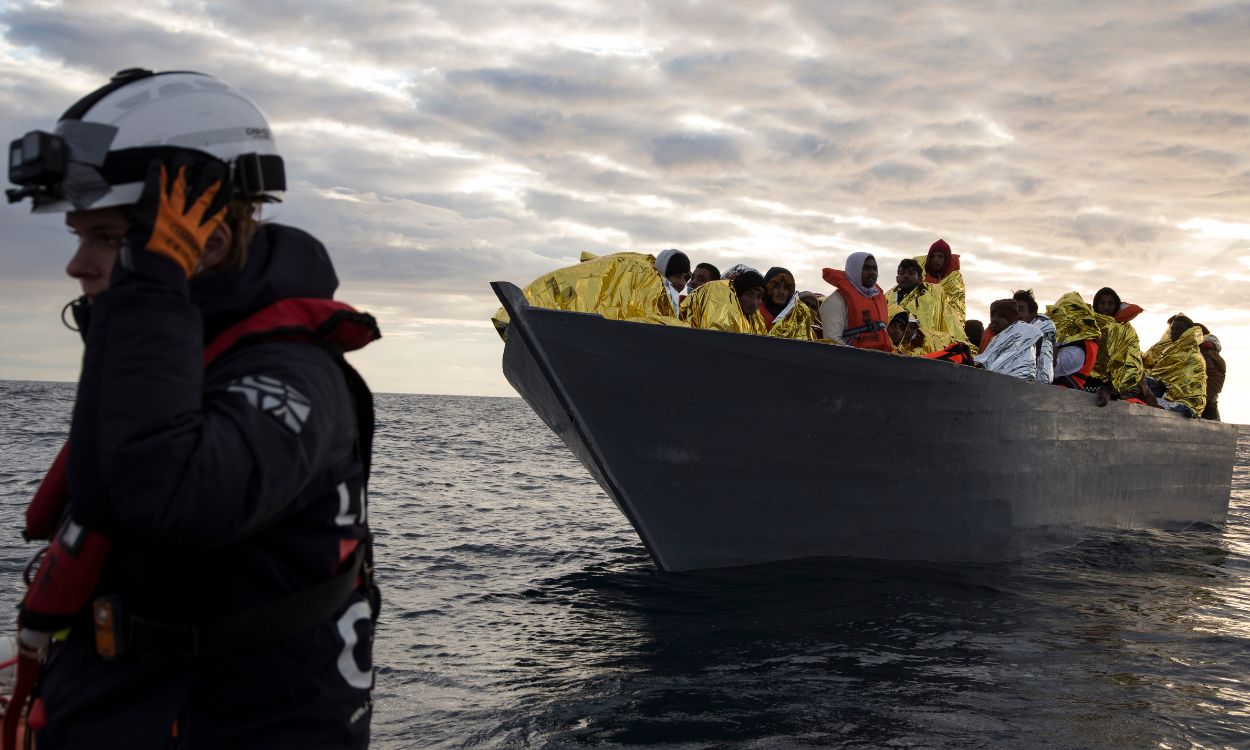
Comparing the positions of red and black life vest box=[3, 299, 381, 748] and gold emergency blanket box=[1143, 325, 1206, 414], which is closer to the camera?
red and black life vest box=[3, 299, 381, 748]

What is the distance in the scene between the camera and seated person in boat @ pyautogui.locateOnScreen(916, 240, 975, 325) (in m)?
11.2

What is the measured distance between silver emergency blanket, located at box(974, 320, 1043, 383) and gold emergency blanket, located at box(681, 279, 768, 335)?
128 inches

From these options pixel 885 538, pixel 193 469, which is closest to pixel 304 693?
pixel 193 469

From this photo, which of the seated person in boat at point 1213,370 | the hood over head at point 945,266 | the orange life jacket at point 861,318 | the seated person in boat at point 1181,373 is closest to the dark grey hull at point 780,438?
the orange life jacket at point 861,318

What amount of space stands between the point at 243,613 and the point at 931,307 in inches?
389

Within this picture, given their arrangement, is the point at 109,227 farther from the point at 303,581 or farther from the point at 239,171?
the point at 303,581

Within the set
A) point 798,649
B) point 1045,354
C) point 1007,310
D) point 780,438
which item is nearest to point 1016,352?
point 1045,354

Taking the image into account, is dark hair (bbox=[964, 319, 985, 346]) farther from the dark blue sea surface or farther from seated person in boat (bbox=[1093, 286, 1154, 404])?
the dark blue sea surface

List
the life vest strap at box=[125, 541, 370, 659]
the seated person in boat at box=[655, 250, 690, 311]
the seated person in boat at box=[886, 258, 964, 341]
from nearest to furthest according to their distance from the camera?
the life vest strap at box=[125, 541, 370, 659], the seated person in boat at box=[655, 250, 690, 311], the seated person in boat at box=[886, 258, 964, 341]

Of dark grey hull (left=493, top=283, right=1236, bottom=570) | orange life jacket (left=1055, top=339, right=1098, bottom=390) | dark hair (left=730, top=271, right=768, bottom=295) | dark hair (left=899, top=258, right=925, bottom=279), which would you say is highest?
dark hair (left=899, top=258, right=925, bottom=279)

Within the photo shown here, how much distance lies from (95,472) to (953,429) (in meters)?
7.81

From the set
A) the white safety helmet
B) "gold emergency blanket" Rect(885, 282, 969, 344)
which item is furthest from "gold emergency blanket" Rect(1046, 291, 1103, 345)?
the white safety helmet

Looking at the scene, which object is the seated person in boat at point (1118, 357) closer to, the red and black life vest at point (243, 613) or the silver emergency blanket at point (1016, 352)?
the silver emergency blanket at point (1016, 352)

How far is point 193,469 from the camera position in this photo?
3.96 feet
